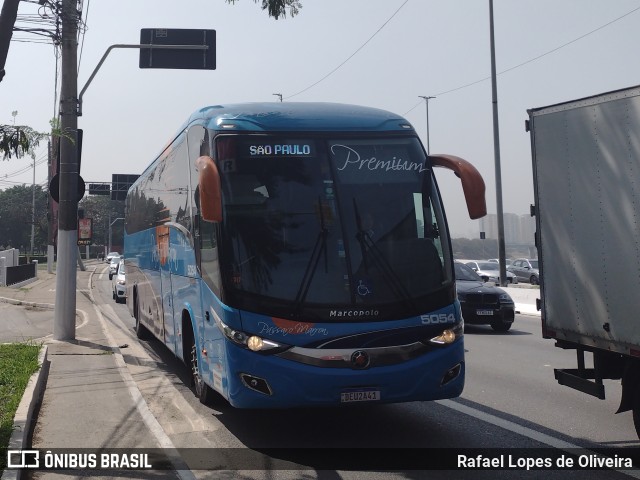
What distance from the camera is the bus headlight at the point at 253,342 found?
677 centimetres

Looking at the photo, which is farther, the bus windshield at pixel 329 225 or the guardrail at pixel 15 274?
the guardrail at pixel 15 274

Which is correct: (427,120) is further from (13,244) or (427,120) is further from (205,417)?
(13,244)

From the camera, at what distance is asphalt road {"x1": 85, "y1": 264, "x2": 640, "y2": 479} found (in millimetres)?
7020

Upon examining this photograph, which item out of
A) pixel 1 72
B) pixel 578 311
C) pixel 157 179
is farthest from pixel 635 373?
pixel 157 179

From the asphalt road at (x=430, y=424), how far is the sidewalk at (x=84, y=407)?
36 centimetres

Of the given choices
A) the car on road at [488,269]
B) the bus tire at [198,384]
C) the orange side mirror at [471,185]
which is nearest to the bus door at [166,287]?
the bus tire at [198,384]

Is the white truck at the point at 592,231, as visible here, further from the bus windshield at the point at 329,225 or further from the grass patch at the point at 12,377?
the grass patch at the point at 12,377

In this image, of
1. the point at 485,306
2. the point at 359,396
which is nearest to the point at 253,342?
the point at 359,396

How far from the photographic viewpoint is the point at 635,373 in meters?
6.55

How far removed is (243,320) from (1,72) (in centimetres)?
325

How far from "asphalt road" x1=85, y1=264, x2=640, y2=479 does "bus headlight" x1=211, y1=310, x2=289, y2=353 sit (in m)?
1.04

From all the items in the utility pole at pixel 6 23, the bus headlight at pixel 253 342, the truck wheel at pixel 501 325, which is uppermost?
the utility pole at pixel 6 23

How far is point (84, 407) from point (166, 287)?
2.90 m

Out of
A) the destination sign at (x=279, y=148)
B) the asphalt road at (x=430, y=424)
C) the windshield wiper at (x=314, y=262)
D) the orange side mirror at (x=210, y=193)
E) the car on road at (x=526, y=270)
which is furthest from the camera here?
the car on road at (x=526, y=270)
